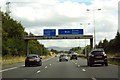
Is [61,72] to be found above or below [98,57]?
below

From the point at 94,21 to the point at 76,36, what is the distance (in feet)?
→ 28.4

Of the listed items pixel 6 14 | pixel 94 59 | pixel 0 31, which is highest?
pixel 6 14

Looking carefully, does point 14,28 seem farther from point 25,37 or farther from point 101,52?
point 101,52

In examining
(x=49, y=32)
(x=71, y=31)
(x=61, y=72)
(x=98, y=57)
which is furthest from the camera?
(x=49, y=32)

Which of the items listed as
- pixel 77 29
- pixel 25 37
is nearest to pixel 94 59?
pixel 77 29

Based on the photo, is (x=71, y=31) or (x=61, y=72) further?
(x=71, y=31)

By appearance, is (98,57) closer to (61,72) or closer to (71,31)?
(61,72)

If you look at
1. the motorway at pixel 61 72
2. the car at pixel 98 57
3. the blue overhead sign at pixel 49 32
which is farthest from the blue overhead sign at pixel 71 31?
the motorway at pixel 61 72

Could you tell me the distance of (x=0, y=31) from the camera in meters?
54.1

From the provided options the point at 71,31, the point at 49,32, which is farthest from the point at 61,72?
the point at 49,32

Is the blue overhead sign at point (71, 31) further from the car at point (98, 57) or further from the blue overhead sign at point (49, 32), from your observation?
the car at point (98, 57)

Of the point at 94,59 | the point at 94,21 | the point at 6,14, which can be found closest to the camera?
the point at 94,59

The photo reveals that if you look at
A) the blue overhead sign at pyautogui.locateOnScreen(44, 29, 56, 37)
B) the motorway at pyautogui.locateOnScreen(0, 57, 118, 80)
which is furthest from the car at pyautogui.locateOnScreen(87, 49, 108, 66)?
the blue overhead sign at pyautogui.locateOnScreen(44, 29, 56, 37)

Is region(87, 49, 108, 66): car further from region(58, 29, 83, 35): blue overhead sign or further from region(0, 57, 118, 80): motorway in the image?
region(58, 29, 83, 35): blue overhead sign
